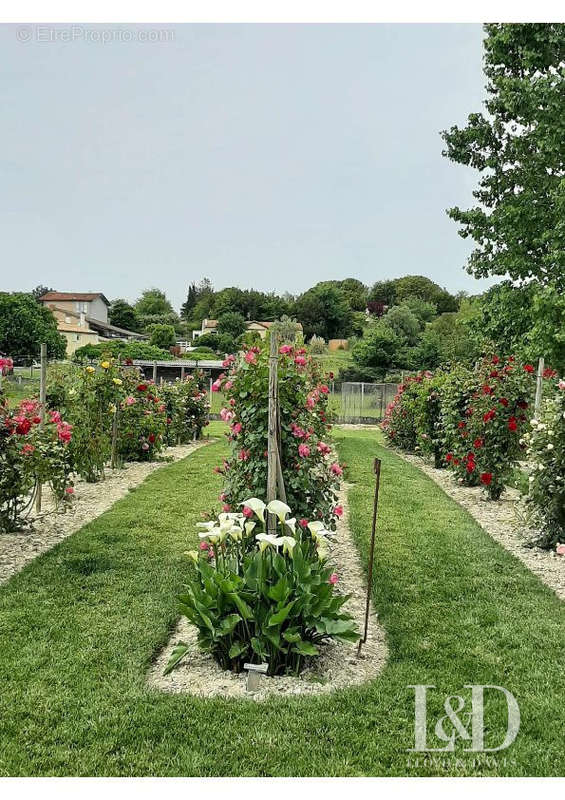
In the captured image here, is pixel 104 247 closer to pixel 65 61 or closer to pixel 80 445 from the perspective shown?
pixel 80 445

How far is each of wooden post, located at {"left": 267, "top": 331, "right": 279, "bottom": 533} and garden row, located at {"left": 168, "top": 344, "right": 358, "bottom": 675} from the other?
57 mm

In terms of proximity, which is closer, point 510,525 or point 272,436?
point 272,436

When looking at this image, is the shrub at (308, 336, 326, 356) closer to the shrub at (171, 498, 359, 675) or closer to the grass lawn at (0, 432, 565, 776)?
the grass lawn at (0, 432, 565, 776)

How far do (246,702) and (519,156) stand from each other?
1630 centimetres

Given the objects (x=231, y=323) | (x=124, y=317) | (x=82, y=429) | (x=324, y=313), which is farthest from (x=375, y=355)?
(x=124, y=317)

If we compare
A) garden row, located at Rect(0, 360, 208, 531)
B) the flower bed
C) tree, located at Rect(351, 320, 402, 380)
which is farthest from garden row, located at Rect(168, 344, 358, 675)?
tree, located at Rect(351, 320, 402, 380)

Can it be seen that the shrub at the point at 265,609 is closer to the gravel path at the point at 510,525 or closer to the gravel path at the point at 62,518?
the gravel path at the point at 62,518

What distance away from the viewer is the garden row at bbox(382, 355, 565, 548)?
5340 mm

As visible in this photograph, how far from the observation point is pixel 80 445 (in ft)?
24.8

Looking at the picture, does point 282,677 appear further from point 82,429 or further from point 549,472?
point 82,429

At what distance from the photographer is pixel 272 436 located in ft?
12.0

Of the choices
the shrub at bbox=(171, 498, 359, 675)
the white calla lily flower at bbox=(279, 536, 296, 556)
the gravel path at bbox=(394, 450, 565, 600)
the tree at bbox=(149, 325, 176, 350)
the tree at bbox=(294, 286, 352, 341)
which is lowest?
the gravel path at bbox=(394, 450, 565, 600)

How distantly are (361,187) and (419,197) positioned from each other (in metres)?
1.47

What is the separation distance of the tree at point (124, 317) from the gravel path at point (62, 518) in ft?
156
